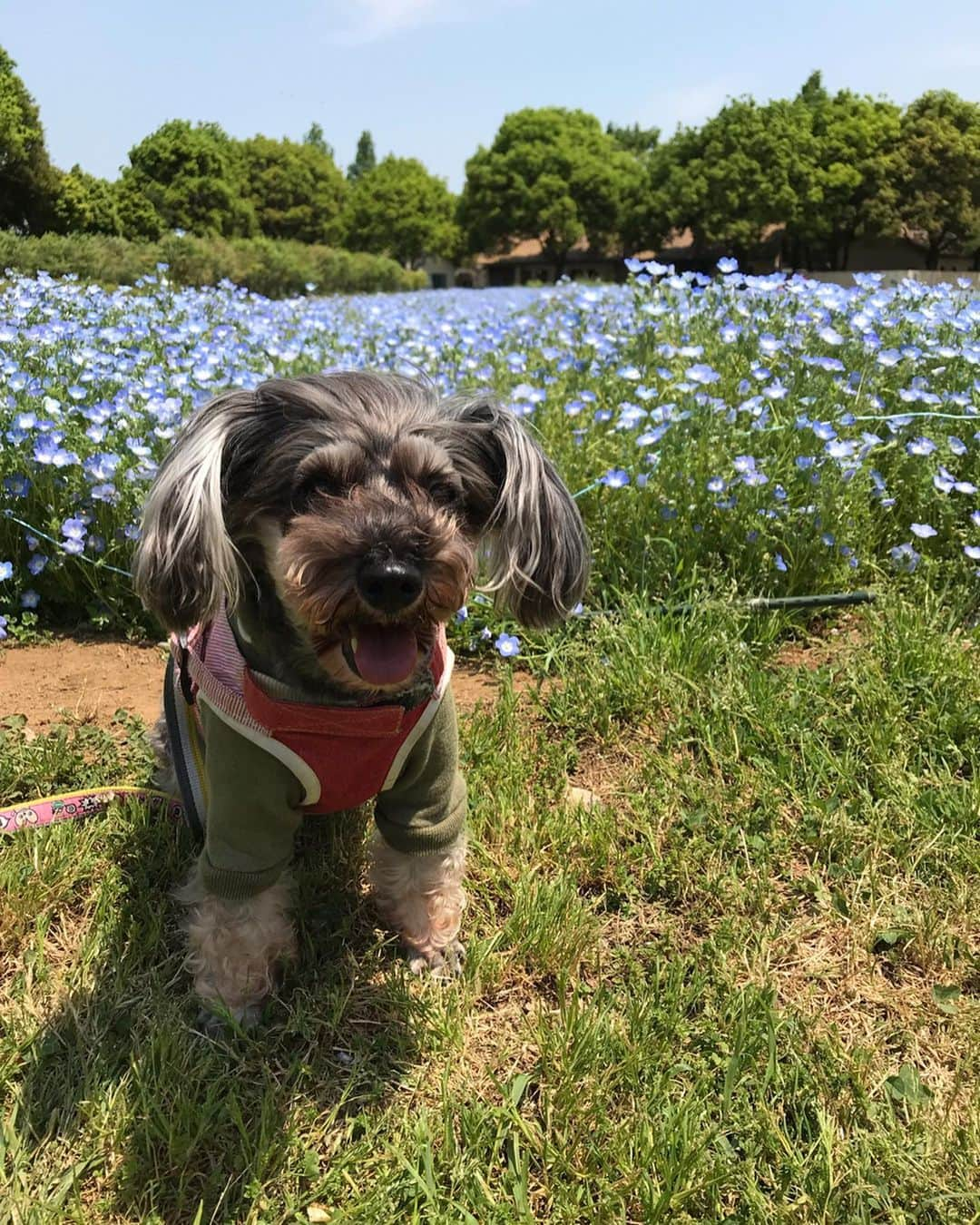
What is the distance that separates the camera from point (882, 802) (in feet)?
9.37

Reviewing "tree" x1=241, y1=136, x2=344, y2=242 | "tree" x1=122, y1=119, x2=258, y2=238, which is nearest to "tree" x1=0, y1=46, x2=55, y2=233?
"tree" x1=122, y1=119, x2=258, y2=238

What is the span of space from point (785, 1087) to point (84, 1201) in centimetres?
154

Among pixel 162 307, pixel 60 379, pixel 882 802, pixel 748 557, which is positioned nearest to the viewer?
pixel 882 802

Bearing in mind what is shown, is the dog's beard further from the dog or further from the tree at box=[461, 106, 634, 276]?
the tree at box=[461, 106, 634, 276]

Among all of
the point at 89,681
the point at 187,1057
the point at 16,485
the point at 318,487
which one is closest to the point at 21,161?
the point at 16,485

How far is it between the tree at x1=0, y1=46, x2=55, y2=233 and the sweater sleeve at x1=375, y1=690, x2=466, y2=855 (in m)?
18.3

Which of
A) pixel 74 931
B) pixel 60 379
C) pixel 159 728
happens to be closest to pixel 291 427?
pixel 159 728

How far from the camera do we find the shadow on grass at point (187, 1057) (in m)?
1.87

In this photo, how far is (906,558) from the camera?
3.95 metres

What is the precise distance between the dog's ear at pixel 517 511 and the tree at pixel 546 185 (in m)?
54.6

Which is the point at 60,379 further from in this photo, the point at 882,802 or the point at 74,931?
the point at 882,802

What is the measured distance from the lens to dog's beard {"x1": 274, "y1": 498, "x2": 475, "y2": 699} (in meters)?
1.83

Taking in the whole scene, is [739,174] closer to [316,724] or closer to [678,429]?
[678,429]

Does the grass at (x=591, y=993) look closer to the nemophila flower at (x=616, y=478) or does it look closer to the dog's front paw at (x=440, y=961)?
the dog's front paw at (x=440, y=961)
